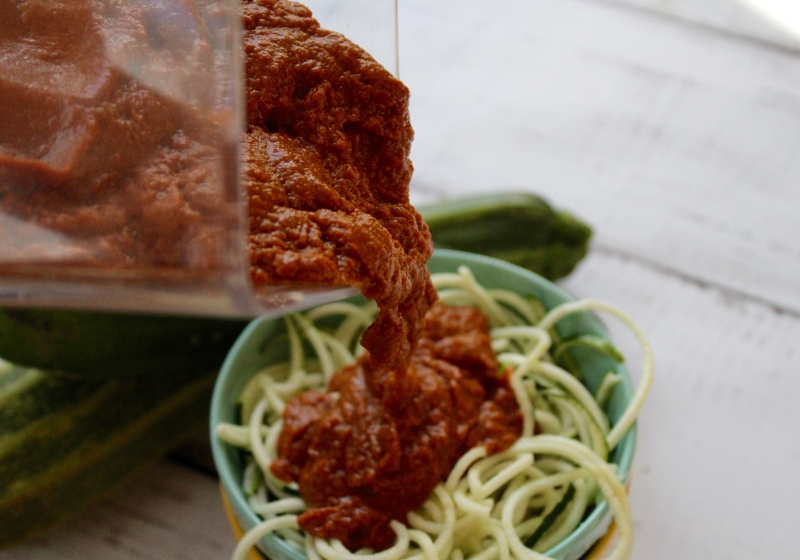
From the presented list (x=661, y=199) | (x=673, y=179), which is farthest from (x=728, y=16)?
(x=661, y=199)

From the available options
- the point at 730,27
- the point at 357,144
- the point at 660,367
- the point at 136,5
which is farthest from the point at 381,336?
the point at 730,27

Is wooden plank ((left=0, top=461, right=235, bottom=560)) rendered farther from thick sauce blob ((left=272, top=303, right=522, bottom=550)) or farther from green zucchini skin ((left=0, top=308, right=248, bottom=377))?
thick sauce blob ((left=272, top=303, right=522, bottom=550))

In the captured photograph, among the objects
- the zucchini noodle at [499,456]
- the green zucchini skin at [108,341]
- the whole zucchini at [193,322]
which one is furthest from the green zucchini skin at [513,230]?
the green zucchini skin at [108,341]

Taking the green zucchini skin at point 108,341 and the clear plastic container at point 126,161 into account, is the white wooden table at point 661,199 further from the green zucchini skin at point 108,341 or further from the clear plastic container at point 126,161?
the clear plastic container at point 126,161

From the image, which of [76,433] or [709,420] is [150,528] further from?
[709,420]

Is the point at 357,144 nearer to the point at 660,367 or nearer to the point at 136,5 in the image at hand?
the point at 136,5

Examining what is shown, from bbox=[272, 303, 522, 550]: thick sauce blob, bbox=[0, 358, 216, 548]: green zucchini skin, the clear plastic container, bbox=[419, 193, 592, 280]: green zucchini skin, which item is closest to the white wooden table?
bbox=[0, 358, 216, 548]: green zucchini skin
